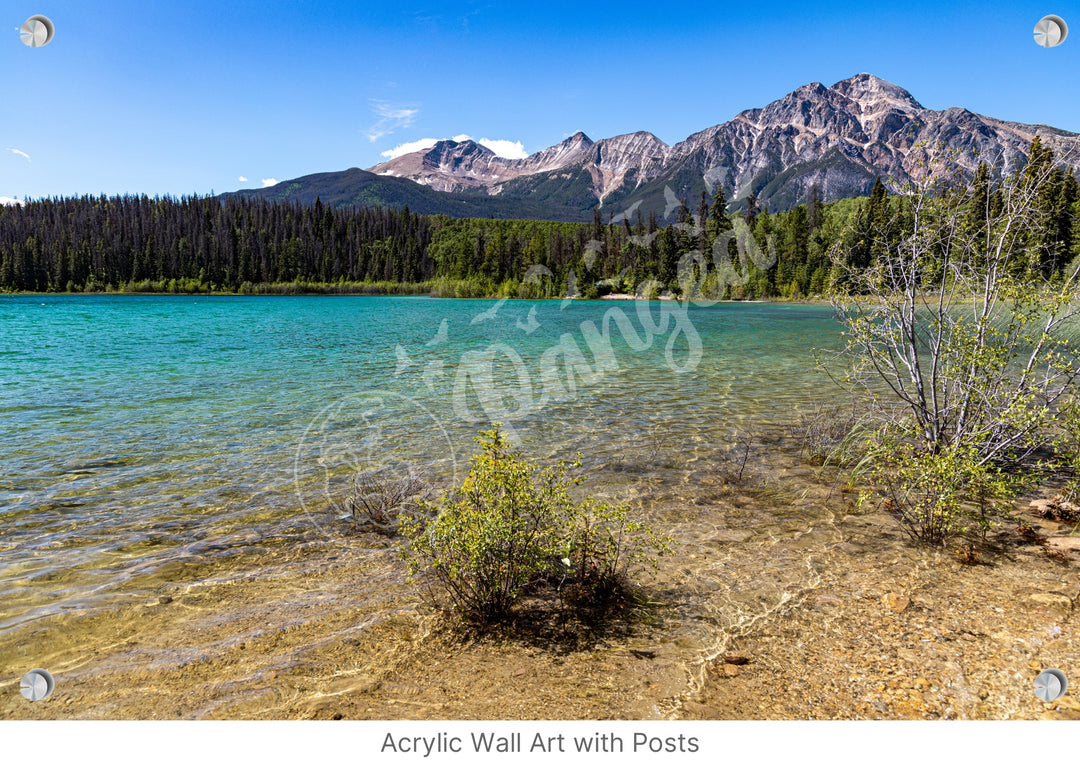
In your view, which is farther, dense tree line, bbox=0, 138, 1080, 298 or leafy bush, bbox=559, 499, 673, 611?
dense tree line, bbox=0, 138, 1080, 298

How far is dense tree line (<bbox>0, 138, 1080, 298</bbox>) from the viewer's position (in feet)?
362

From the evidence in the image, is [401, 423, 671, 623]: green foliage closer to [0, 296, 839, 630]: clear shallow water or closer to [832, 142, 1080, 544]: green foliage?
[0, 296, 839, 630]: clear shallow water

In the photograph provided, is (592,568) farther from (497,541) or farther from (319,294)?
(319,294)

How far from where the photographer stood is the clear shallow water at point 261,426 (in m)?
7.61

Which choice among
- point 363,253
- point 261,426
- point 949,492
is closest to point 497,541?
point 949,492

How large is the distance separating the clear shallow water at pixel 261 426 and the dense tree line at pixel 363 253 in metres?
73.9

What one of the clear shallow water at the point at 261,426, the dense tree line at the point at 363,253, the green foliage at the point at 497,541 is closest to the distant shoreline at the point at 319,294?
the dense tree line at the point at 363,253

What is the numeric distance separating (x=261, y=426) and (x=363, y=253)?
18970cm

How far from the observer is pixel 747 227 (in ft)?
438

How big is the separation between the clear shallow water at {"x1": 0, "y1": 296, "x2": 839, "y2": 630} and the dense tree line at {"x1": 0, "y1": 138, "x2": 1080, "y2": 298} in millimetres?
73867

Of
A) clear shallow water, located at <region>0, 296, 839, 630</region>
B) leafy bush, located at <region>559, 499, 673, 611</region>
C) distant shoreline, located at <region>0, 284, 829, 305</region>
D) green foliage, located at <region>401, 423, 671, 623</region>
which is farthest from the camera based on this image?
distant shoreline, located at <region>0, 284, 829, 305</region>

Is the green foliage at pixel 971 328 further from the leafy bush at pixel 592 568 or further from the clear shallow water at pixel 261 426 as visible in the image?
the clear shallow water at pixel 261 426

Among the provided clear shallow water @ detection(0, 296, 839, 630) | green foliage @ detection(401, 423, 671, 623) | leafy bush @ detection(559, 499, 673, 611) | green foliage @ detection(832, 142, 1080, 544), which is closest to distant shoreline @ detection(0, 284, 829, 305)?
clear shallow water @ detection(0, 296, 839, 630)

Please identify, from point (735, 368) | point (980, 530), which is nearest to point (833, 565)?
point (980, 530)
